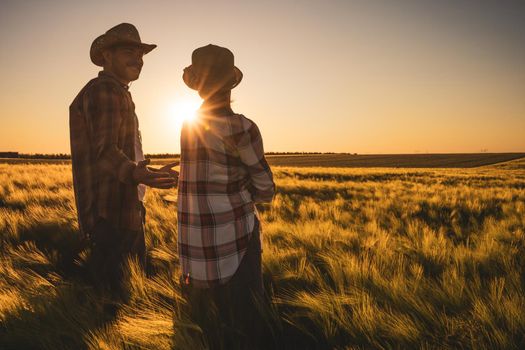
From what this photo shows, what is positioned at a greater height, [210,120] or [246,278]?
[210,120]

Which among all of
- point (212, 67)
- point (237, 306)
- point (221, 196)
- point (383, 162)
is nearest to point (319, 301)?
point (237, 306)

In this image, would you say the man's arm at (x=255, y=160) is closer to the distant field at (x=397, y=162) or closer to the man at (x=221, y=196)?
the man at (x=221, y=196)

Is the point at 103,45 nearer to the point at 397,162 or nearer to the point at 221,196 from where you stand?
the point at 221,196

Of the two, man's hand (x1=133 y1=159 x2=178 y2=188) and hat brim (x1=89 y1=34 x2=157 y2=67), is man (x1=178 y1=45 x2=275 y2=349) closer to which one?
man's hand (x1=133 y1=159 x2=178 y2=188)

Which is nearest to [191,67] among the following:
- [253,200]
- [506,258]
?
[253,200]

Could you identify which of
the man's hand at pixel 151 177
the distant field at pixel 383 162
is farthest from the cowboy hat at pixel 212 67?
the distant field at pixel 383 162

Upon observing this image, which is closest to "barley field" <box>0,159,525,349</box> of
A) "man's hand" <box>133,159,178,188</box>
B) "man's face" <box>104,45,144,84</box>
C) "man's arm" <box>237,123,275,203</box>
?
"man's hand" <box>133,159,178,188</box>

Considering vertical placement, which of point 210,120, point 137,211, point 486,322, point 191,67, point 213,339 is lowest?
point 213,339

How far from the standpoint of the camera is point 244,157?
148cm

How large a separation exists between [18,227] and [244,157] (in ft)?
12.3

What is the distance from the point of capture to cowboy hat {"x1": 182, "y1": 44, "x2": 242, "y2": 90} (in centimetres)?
144

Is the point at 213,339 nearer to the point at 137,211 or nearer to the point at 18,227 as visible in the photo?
the point at 137,211

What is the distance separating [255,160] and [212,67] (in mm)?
461

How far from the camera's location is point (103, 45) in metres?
2.00
